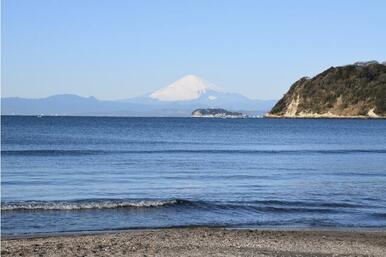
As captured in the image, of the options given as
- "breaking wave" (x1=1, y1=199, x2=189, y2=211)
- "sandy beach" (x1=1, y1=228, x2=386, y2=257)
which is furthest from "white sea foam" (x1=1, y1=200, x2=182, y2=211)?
"sandy beach" (x1=1, y1=228, x2=386, y2=257)

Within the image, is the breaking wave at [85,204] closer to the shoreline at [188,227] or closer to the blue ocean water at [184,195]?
the blue ocean water at [184,195]

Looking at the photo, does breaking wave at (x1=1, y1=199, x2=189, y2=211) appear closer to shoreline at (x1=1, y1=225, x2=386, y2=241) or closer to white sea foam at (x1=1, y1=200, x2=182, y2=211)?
white sea foam at (x1=1, y1=200, x2=182, y2=211)

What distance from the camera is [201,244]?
1819 centimetres

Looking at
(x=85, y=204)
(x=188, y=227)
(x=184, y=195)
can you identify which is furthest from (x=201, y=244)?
(x=184, y=195)

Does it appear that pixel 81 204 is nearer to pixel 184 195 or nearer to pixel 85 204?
pixel 85 204

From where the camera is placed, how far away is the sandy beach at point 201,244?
16.7m

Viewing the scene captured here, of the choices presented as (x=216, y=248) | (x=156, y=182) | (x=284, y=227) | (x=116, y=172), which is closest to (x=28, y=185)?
(x=156, y=182)

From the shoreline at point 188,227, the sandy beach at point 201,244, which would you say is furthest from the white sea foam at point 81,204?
the sandy beach at point 201,244

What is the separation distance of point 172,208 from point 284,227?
5.11 meters

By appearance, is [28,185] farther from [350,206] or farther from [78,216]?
A: [350,206]

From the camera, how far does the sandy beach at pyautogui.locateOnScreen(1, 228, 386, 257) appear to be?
16.7m

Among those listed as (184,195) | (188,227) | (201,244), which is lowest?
(188,227)

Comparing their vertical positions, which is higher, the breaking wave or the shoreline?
the breaking wave

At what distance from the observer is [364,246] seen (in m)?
18.8
